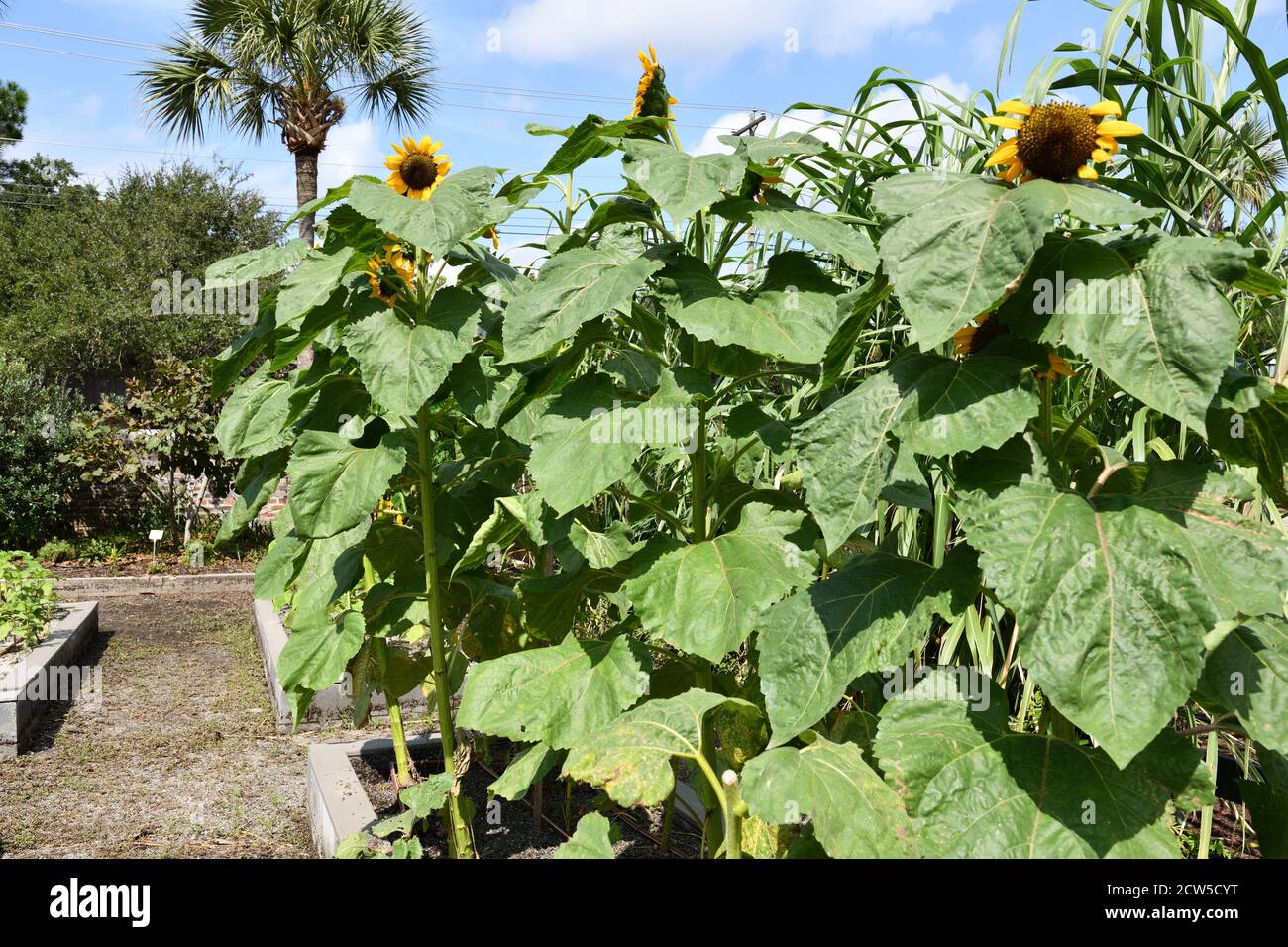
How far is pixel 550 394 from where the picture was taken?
2.29 meters

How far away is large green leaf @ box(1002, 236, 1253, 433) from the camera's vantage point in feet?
4.21

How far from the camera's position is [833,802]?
4.75 ft

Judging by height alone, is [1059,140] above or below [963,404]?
above

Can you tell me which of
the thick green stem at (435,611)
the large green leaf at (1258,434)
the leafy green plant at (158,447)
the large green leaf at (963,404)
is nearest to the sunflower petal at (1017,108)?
the large green leaf at (963,404)

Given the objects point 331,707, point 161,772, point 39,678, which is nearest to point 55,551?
point 39,678

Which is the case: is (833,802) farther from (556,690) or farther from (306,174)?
(306,174)

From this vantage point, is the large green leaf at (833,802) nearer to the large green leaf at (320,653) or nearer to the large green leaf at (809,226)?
the large green leaf at (809,226)

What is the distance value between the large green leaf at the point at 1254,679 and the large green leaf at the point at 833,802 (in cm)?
50

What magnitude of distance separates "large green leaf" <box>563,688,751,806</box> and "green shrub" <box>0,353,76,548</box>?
11533mm

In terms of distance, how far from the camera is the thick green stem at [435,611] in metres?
2.48

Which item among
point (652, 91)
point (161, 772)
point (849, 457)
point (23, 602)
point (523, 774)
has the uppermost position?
point (652, 91)

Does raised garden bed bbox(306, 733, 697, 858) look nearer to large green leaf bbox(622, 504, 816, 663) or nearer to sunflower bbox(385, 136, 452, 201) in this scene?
large green leaf bbox(622, 504, 816, 663)

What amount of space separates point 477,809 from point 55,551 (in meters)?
9.88
